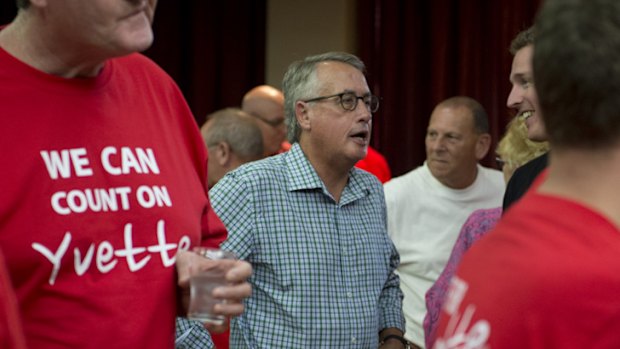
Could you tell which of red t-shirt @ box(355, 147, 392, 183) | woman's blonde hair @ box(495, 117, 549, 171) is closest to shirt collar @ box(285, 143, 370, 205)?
woman's blonde hair @ box(495, 117, 549, 171)

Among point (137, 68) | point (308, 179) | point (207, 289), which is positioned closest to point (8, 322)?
point (207, 289)

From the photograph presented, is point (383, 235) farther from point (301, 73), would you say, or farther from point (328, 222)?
point (301, 73)

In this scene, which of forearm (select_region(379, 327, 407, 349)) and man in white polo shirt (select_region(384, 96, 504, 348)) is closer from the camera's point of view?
forearm (select_region(379, 327, 407, 349))

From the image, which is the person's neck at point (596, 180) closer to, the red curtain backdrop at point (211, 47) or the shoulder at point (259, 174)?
the shoulder at point (259, 174)

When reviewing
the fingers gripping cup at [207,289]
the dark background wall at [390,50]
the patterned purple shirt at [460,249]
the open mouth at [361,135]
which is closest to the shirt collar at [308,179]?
the open mouth at [361,135]

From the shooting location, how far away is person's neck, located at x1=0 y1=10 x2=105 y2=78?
5.95ft

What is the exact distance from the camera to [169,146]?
2.02m

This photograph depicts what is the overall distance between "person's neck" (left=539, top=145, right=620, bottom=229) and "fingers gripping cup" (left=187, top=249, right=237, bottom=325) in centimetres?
79

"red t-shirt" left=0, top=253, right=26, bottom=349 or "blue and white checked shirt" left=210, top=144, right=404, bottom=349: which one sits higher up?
"red t-shirt" left=0, top=253, right=26, bottom=349

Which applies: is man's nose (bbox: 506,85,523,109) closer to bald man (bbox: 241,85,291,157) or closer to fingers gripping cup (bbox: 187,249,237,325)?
fingers gripping cup (bbox: 187,249,237,325)

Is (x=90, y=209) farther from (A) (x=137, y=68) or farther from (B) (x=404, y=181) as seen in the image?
(B) (x=404, y=181)

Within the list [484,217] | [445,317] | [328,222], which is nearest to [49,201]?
[445,317]

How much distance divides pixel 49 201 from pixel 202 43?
6.26 m

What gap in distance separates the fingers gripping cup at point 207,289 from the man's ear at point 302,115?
55.8 inches
